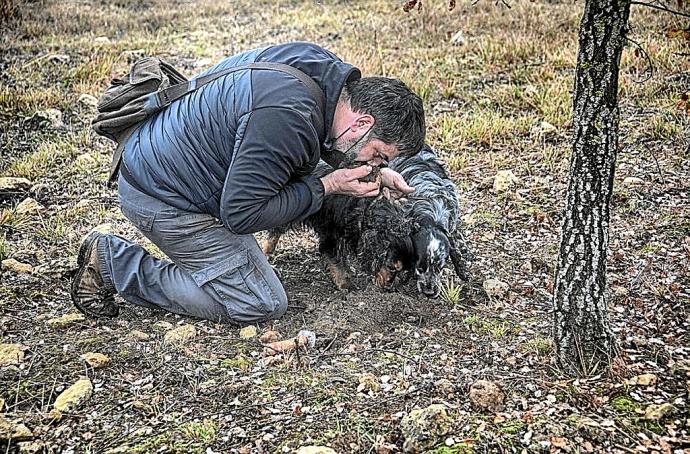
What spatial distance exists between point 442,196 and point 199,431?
2297 millimetres

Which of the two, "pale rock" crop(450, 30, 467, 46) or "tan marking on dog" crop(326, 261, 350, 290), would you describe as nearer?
"tan marking on dog" crop(326, 261, 350, 290)

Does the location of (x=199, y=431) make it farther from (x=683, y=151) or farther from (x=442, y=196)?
(x=683, y=151)

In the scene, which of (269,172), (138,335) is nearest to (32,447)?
(138,335)

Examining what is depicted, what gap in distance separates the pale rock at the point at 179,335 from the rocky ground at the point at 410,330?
12 millimetres

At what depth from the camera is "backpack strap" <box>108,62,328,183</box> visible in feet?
11.6

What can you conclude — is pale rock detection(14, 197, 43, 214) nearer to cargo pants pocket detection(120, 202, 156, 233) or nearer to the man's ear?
cargo pants pocket detection(120, 202, 156, 233)

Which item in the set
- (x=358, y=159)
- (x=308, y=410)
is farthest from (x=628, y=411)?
(x=358, y=159)

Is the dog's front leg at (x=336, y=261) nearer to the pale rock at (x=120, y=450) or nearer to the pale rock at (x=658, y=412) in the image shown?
the pale rock at (x=120, y=450)

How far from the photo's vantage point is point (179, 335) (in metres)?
3.97

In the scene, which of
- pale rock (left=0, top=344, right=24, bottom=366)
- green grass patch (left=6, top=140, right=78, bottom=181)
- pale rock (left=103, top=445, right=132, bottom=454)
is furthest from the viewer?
green grass patch (left=6, top=140, right=78, bottom=181)

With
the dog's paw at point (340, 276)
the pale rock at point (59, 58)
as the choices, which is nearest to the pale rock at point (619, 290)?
the dog's paw at point (340, 276)

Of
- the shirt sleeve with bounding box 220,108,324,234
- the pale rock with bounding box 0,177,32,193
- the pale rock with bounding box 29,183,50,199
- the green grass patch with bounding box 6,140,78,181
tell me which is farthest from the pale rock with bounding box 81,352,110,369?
the green grass patch with bounding box 6,140,78,181

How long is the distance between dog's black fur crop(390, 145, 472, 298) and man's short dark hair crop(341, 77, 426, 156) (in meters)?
0.74

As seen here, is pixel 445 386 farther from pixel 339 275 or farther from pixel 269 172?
pixel 339 275
